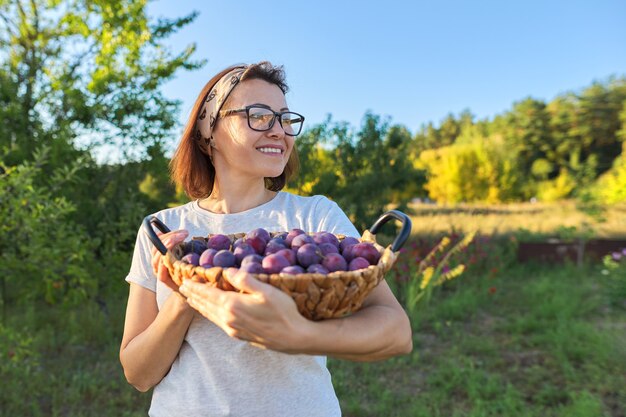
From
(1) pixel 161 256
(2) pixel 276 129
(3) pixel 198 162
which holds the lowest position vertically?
(1) pixel 161 256

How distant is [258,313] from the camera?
88 cm

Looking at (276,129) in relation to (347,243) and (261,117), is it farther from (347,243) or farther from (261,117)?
(347,243)

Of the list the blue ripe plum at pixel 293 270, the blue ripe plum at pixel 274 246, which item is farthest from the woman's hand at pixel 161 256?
the blue ripe plum at pixel 293 270

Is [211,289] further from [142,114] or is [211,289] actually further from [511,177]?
[511,177]

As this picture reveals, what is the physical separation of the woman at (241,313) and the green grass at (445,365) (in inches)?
92.8

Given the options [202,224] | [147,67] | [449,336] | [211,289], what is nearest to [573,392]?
[449,336]

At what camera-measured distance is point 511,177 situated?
29.6 meters

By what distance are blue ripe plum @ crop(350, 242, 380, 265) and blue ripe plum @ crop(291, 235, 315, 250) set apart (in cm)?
10

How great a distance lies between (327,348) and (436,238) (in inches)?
339

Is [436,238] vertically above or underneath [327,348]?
underneath

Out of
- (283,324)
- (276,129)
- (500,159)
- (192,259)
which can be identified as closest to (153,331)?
(192,259)

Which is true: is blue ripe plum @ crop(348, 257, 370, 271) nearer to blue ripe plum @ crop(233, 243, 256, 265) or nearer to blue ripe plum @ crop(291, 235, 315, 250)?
blue ripe plum @ crop(291, 235, 315, 250)

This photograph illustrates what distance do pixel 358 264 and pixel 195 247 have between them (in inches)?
16.3

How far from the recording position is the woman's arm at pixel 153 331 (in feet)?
3.92
